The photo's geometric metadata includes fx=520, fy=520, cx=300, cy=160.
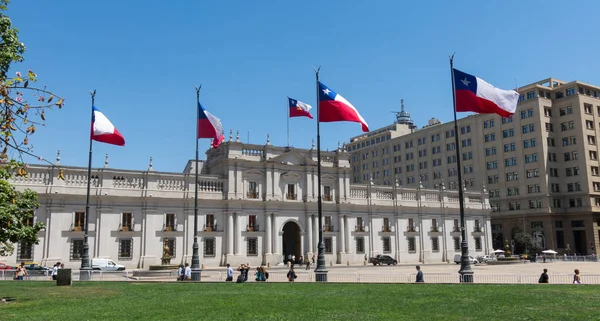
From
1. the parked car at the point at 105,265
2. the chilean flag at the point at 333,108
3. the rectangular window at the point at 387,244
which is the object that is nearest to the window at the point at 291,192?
the rectangular window at the point at 387,244

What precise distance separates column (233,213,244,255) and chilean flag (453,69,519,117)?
119ft

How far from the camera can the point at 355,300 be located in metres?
19.8

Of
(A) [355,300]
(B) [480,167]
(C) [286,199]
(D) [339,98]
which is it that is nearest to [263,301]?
(A) [355,300]

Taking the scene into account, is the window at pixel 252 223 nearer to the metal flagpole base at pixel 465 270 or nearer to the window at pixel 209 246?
the window at pixel 209 246

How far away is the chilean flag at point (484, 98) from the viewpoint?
28438 mm

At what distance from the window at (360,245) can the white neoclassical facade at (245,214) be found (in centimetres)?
13

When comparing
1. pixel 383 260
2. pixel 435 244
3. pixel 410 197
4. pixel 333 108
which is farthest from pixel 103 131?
pixel 435 244

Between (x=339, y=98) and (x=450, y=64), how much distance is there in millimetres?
6914

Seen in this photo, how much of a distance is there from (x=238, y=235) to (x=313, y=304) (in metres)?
42.0

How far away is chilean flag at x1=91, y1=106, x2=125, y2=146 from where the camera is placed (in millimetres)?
35656

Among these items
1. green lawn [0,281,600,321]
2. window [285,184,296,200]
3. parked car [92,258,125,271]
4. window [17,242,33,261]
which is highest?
window [285,184,296,200]

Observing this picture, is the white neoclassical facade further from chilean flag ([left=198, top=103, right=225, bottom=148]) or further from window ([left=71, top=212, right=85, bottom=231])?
chilean flag ([left=198, top=103, right=225, bottom=148])

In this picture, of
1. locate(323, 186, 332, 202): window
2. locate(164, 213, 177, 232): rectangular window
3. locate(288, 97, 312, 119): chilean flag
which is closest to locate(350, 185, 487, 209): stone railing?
locate(323, 186, 332, 202): window

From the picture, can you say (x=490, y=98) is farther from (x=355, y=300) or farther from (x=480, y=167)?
Answer: (x=480, y=167)
